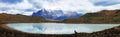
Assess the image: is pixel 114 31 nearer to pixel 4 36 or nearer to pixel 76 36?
pixel 76 36

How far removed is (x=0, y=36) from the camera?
5091cm

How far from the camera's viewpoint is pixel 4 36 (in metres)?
51.2

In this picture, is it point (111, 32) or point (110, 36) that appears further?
point (111, 32)

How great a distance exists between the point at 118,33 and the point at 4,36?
846 inches

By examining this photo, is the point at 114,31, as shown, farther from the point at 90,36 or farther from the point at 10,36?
the point at 10,36

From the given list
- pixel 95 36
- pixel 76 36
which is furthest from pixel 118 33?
pixel 76 36

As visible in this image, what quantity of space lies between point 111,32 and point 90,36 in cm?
449

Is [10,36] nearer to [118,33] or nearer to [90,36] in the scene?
[90,36]

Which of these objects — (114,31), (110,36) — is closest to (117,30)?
(114,31)

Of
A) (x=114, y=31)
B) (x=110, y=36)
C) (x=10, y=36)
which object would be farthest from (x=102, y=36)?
(x=10, y=36)

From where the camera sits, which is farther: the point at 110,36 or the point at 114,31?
the point at 114,31

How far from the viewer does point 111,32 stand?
171 ft

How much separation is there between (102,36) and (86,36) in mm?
3379

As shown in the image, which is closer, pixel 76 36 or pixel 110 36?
pixel 110 36
